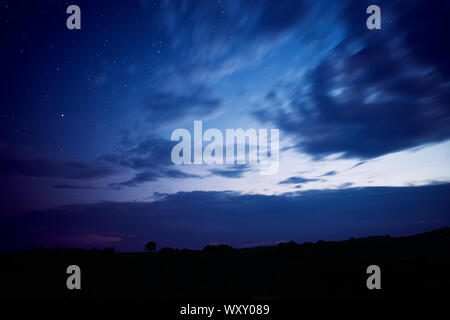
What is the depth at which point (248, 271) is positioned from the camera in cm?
2602

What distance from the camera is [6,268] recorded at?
78.5 ft

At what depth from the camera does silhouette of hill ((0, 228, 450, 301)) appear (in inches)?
789

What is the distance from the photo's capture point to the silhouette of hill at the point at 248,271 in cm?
2005
